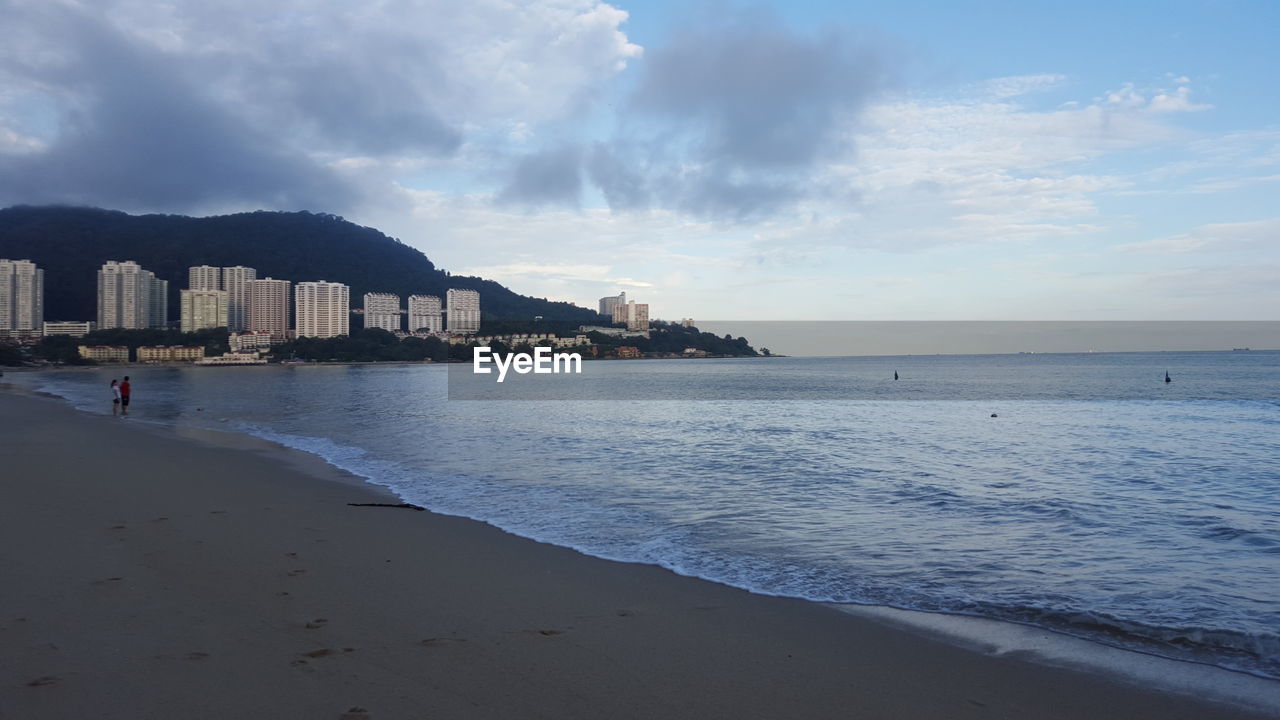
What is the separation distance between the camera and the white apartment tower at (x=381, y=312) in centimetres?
18950

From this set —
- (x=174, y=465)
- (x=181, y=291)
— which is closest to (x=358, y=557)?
(x=174, y=465)

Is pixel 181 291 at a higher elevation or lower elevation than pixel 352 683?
higher

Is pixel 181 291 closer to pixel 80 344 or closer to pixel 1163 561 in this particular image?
pixel 80 344

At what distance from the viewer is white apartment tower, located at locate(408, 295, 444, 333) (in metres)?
194

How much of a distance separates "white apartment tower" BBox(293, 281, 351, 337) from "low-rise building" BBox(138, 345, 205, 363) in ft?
98.7

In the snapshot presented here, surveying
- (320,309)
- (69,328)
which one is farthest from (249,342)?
(69,328)

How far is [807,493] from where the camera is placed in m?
11.4

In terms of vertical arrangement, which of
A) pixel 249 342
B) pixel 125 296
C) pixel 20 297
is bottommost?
pixel 249 342

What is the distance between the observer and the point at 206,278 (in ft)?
595

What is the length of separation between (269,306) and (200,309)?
1510cm

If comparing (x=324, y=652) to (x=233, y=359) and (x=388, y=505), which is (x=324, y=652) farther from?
(x=233, y=359)

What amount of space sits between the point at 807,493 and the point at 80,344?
16485 centimetres
